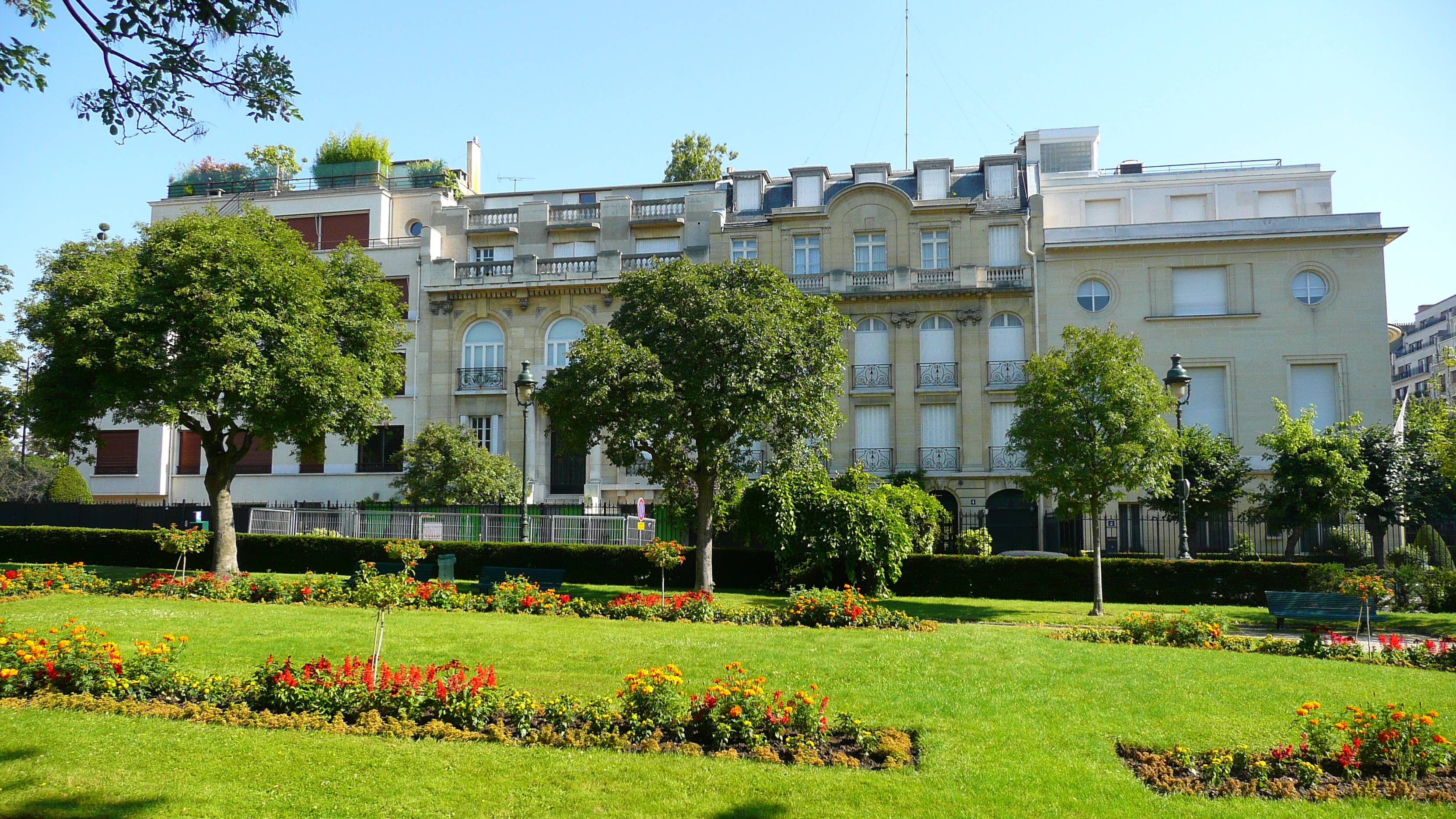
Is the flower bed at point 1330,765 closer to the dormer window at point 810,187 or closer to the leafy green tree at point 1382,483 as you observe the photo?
the leafy green tree at point 1382,483

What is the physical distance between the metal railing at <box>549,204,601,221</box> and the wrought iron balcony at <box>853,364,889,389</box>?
38.8 feet

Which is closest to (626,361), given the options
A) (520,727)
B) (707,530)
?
(707,530)

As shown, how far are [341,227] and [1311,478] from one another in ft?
114

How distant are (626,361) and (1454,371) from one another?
246ft

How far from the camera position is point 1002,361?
34250mm

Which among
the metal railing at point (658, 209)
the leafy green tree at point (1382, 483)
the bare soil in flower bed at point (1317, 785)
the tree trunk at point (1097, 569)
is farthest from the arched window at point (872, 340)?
the bare soil in flower bed at point (1317, 785)

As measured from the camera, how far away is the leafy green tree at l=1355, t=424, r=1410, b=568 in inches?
1074

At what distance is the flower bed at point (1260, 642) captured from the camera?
13.3 meters

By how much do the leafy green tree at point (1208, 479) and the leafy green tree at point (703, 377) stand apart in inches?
521

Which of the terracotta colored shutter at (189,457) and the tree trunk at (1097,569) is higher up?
the terracotta colored shutter at (189,457)

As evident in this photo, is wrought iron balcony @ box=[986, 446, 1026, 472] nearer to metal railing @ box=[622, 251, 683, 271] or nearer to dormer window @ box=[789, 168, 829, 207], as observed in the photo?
dormer window @ box=[789, 168, 829, 207]

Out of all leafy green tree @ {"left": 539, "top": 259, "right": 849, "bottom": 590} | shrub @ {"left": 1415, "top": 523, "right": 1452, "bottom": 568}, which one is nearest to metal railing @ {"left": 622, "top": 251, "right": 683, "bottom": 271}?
leafy green tree @ {"left": 539, "top": 259, "right": 849, "bottom": 590}

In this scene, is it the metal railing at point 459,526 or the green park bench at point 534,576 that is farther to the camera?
the metal railing at point 459,526

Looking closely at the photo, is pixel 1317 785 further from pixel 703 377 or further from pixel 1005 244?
pixel 1005 244
